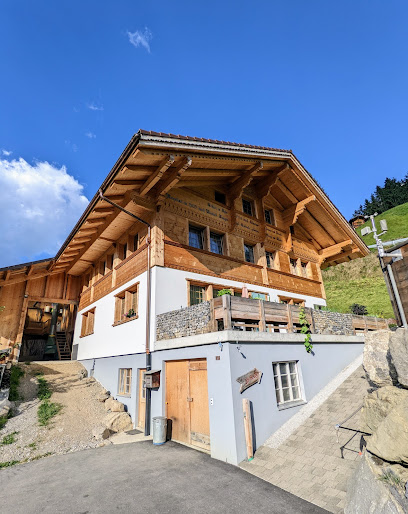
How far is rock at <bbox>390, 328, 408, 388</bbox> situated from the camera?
14.9 ft

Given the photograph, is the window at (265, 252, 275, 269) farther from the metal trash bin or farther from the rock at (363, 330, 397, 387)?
the rock at (363, 330, 397, 387)

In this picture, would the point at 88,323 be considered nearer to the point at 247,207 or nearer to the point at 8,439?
the point at 8,439

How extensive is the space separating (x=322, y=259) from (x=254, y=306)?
45.8ft

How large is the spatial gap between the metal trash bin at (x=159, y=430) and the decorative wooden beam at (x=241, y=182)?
10.6 m

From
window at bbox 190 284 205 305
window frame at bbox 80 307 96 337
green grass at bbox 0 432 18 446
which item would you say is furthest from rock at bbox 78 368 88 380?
window at bbox 190 284 205 305

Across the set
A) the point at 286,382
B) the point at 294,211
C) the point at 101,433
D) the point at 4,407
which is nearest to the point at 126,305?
the point at 101,433

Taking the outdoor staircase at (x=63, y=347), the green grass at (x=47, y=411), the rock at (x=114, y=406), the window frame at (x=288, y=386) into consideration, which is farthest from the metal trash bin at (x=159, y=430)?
the outdoor staircase at (x=63, y=347)

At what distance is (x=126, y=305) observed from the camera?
43.4 feet

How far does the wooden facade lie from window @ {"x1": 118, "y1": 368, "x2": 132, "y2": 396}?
4017mm

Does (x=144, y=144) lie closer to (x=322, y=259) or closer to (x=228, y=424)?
(x=228, y=424)

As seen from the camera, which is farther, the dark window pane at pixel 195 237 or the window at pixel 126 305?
the dark window pane at pixel 195 237

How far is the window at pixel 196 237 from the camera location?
43.9 ft

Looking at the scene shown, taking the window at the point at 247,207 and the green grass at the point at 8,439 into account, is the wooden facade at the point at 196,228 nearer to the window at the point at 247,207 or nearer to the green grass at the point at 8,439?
the window at the point at 247,207

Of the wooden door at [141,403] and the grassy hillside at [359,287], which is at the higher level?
the grassy hillside at [359,287]
